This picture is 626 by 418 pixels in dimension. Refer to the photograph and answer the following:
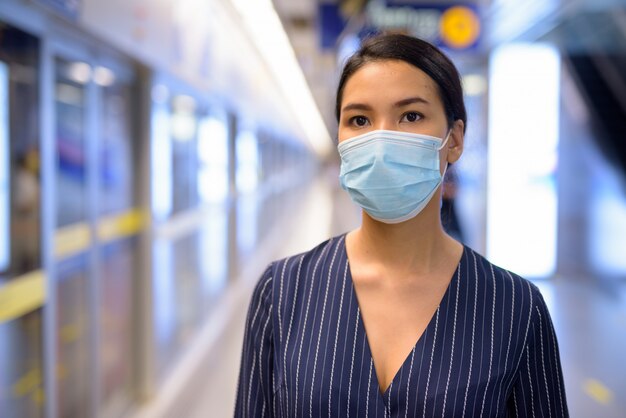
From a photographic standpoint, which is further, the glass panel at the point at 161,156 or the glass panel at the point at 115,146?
the glass panel at the point at 161,156

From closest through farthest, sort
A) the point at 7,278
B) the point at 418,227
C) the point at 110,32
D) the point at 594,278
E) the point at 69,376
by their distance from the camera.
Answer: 1. the point at 418,227
2. the point at 7,278
3. the point at 110,32
4. the point at 69,376
5. the point at 594,278

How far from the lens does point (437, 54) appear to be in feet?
4.14

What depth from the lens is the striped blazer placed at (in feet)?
3.80

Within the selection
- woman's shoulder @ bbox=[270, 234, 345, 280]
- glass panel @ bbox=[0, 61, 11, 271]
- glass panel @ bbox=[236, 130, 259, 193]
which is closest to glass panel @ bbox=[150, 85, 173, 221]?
glass panel @ bbox=[0, 61, 11, 271]

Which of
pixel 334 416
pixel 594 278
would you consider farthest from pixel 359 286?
pixel 594 278

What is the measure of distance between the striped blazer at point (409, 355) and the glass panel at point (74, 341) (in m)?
1.87

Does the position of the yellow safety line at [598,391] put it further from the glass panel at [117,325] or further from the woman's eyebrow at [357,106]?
the woman's eyebrow at [357,106]

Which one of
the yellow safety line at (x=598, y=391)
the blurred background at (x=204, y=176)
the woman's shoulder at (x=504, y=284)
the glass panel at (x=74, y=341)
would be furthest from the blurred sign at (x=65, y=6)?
the yellow safety line at (x=598, y=391)

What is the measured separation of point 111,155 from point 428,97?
9.23 ft

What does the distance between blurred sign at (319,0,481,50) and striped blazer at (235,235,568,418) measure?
4.00 m

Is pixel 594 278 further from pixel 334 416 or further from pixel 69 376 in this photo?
pixel 334 416

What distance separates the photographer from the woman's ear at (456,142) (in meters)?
1.32

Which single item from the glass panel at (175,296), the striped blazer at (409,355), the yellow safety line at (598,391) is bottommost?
the yellow safety line at (598,391)

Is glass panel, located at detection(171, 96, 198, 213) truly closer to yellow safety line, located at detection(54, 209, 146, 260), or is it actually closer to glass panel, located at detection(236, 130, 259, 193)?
yellow safety line, located at detection(54, 209, 146, 260)
